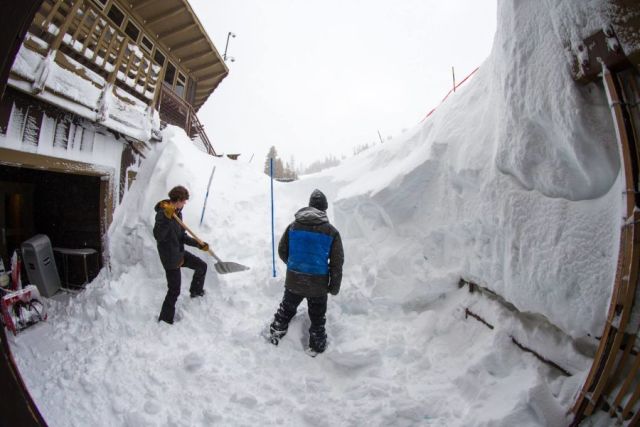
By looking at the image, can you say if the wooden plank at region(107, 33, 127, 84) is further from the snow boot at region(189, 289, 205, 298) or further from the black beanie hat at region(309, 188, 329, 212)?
the black beanie hat at region(309, 188, 329, 212)

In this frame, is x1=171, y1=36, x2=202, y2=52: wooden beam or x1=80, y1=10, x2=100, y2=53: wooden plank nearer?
x1=80, y1=10, x2=100, y2=53: wooden plank

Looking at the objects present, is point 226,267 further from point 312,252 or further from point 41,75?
point 41,75

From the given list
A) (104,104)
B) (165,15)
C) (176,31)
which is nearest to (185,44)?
(176,31)

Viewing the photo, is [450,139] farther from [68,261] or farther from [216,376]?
[68,261]

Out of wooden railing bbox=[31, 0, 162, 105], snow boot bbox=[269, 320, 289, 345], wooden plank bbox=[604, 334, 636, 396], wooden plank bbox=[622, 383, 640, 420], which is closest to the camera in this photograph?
wooden plank bbox=[622, 383, 640, 420]

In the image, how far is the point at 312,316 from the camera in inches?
136

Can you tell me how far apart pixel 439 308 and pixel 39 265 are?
6.57m

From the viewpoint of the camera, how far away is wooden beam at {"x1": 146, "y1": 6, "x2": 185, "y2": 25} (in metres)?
9.95

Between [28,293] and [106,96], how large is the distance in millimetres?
3317

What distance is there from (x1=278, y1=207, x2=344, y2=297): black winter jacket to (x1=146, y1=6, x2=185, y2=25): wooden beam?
35.8 feet

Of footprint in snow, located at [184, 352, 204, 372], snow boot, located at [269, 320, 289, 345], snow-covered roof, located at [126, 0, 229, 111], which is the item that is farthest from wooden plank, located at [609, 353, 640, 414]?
snow-covered roof, located at [126, 0, 229, 111]

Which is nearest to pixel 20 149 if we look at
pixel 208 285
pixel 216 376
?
pixel 208 285

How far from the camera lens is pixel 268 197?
9055 mm

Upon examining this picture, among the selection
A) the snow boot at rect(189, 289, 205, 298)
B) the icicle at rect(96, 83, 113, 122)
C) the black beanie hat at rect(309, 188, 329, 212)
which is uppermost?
the icicle at rect(96, 83, 113, 122)
